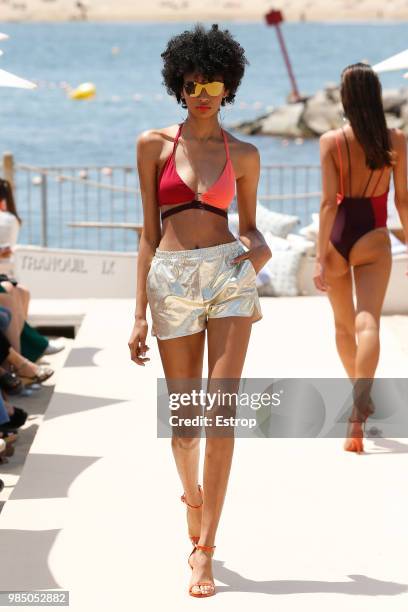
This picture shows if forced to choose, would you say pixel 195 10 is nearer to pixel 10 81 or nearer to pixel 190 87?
pixel 10 81

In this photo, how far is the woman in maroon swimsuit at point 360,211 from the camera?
19.6ft

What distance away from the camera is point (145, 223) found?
185 inches

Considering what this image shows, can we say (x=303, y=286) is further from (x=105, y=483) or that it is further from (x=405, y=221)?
(x=105, y=483)

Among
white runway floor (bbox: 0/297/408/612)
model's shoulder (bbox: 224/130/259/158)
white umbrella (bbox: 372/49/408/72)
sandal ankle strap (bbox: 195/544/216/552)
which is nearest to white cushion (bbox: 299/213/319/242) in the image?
white umbrella (bbox: 372/49/408/72)

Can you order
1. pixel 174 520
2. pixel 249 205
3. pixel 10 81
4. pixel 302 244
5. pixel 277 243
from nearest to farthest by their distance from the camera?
pixel 249 205
pixel 174 520
pixel 10 81
pixel 302 244
pixel 277 243

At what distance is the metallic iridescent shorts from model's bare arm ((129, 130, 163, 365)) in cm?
9

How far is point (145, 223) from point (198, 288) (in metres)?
0.35

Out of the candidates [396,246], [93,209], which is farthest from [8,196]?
[93,209]

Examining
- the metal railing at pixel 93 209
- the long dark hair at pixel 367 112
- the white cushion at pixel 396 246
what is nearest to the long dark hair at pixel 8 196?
the long dark hair at pixel 367 112

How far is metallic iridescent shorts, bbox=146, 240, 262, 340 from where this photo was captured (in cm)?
453

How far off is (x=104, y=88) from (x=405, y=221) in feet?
176

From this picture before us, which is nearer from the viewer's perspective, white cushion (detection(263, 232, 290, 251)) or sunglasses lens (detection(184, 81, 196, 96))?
sunglasses lens (detection(184, 81, 196, 96))

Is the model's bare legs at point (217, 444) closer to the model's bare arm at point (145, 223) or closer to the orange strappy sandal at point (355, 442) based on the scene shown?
the model's bare arm at point (145, 223)

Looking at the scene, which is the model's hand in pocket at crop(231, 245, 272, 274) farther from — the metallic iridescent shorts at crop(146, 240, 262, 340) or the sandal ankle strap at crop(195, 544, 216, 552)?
the sandal ankle strap at crop(195, 544, 216, 552)
